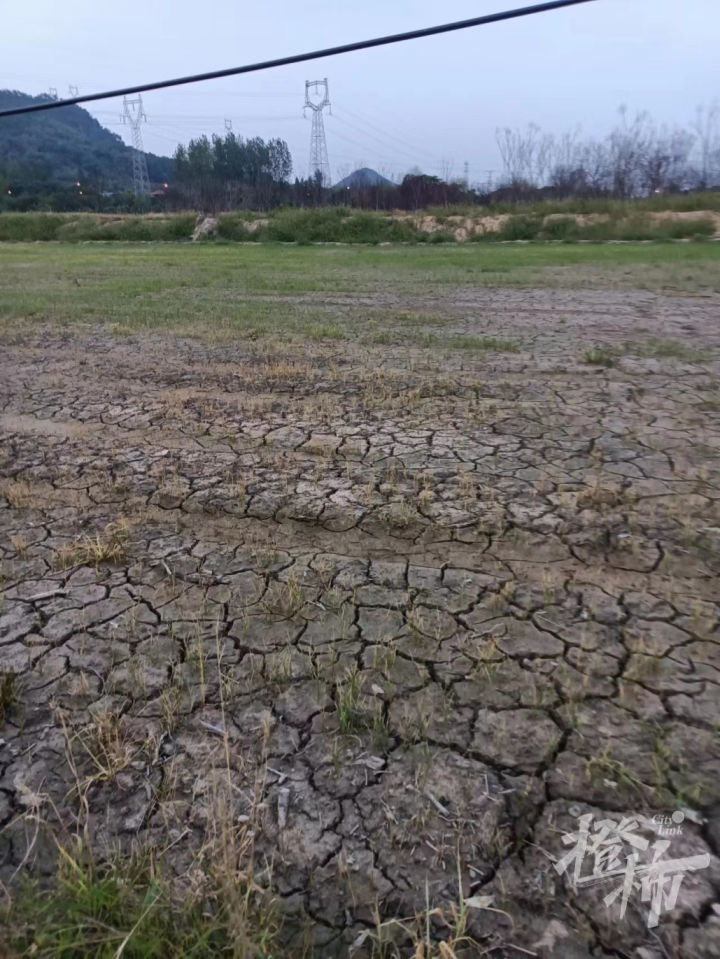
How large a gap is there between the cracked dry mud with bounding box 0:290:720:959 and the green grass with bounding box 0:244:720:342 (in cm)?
329

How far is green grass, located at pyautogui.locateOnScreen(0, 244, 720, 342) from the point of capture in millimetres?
8039

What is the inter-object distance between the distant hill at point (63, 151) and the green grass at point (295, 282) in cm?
6242

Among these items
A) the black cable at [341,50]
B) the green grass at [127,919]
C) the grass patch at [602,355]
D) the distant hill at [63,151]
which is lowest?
the green grass at [127,919]

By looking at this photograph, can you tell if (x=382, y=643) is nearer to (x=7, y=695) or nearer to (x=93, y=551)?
(x=7, y=695)

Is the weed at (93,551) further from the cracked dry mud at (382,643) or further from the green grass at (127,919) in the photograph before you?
the green grass at (127,919)

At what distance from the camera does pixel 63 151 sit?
311 feet

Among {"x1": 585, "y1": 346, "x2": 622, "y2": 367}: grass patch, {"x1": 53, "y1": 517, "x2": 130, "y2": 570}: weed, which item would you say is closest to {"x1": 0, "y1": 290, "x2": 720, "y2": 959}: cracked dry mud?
{"x1": 53, "y1": 517, "x2": 130, "y2": 570}: weed

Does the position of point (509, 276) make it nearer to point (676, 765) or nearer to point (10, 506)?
point (10, 506)

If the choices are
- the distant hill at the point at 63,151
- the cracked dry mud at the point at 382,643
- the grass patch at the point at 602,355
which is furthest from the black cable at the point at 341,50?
the distant hill at the point at 63,151

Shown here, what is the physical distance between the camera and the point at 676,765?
173cm

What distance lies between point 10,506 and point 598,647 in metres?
2.98

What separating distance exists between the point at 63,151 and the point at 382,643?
115013mm

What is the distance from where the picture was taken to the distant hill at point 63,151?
263 ft

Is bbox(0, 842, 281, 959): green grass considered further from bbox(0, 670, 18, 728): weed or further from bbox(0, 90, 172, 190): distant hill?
bbox(0, 90, 172, 190): distant hill
